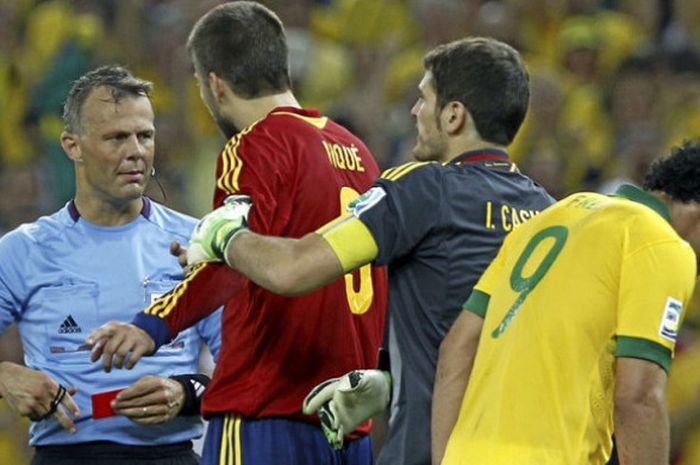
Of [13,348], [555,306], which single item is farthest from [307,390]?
[13,348]

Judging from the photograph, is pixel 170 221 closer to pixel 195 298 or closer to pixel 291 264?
pixel 195 298

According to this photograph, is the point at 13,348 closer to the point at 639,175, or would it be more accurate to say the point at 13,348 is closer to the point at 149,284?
the point at 149,284

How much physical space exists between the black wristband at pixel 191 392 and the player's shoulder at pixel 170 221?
0.56 m

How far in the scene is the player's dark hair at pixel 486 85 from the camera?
14.7 ft

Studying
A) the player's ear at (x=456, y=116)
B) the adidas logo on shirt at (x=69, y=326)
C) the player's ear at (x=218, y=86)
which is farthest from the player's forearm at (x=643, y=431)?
the adidas logo on shirt at (x=69, y=326)

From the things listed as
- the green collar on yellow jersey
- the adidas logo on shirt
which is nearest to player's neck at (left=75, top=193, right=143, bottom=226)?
the adidas logo on shirt

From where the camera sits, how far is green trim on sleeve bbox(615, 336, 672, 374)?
3.78 meters

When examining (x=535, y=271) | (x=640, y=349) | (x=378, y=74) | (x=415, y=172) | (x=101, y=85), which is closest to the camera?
(x=640, y=349)


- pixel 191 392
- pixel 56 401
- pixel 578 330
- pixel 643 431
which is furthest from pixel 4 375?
pixel 643 431

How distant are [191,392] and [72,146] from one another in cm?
105

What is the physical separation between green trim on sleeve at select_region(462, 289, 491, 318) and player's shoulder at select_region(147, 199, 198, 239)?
167cm

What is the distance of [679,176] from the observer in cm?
412

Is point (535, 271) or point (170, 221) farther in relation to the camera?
point (170, 221)

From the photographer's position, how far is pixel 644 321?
12.4 feet
